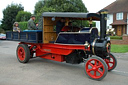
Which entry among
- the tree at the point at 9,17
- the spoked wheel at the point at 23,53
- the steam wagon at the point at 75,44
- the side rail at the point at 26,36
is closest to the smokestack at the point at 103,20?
the steam wagon at the point at 75,44

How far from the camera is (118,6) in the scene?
27812 mm

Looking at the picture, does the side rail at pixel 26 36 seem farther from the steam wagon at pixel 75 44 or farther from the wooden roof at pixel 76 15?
the wooden roof at pixel 76 15

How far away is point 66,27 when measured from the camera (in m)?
5.77

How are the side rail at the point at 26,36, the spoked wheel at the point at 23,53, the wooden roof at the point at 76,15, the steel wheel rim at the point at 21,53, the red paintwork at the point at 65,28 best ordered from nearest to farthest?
the wooden roof at the point at 76,15
the red paintwork at the point at 65,28
the side rail at the point at 26,36
the spoked wheel at the point at 23,53
the steel wheel rim at the point at 21,53

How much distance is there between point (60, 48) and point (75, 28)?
1037 mm

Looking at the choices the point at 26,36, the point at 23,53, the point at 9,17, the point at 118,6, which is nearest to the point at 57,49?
the point at 26,36

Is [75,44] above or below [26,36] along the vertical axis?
below

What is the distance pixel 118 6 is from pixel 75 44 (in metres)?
25.6

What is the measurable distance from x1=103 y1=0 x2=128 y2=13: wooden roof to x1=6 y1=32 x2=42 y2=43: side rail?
908 inches

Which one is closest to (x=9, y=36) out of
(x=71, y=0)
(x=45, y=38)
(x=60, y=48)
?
(x=45, y=38)

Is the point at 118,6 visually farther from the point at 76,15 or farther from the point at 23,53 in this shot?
the point at 76,15

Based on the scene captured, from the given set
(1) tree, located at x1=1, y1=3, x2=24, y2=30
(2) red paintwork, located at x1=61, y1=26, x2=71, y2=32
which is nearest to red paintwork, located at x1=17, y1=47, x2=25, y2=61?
(2) red paintwork, located at x1=61, y1=26, x2=71, y2=32

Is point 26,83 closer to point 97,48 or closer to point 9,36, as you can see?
point 97,48

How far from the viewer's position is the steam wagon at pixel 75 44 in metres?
4.75
